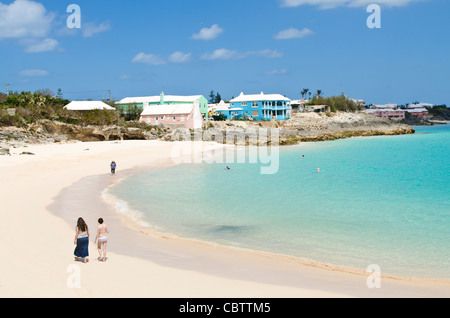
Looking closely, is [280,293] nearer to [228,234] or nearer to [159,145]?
[228,234]

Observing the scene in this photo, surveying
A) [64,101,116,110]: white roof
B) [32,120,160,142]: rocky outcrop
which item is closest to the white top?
[32,120,160,142]: rocky outcrop

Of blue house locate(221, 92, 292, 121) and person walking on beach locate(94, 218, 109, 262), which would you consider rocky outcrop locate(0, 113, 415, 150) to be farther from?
person walking on beach locate(94, 218, 109, 262)

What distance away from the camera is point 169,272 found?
9234mm

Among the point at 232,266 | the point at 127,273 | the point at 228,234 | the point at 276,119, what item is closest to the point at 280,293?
the point at 232,266

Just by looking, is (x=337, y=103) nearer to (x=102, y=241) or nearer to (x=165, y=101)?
(x=165, y=101)

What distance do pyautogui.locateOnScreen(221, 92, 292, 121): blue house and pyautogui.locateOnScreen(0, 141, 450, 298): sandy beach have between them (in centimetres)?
6575

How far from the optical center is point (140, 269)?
9.30 metres

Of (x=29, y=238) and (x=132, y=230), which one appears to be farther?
(x=132, y=230)

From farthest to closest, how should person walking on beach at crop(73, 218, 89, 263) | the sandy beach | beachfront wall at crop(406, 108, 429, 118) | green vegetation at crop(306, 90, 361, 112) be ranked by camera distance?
beachfront wall at crop(406, 108, 429, 118) → green vegetation at crop(306, 90, 361, 112) → person walking on beach at crop(73, 218, 89, 263) → the sandy beach

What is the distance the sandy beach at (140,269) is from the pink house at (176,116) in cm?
4536

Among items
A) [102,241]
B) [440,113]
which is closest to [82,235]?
[102,241]

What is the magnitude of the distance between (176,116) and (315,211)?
156 feet

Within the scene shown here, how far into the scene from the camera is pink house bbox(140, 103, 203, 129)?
61656mm
